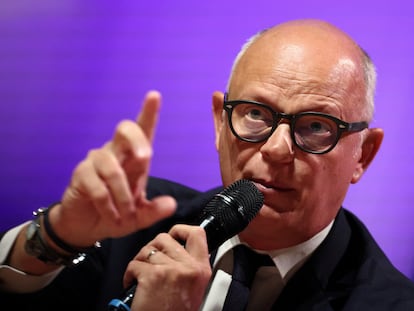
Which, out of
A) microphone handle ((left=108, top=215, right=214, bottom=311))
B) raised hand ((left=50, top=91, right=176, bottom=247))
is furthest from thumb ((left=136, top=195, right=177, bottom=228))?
microphone handle ((left=108, top=215, right=214, bottom=311))

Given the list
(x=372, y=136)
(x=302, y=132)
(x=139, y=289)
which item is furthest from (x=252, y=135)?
(x=139, y=289)

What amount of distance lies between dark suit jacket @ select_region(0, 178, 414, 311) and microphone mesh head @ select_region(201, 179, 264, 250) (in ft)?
1.03

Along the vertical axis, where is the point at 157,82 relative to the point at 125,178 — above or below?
above

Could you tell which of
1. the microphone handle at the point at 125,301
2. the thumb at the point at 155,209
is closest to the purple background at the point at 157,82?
the microphone handle at the point at 125,301

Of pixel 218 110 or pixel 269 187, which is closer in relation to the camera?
pixel 269 187

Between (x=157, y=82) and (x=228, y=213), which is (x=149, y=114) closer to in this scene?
(x=228, y=213)

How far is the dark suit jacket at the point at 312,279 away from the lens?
1139 mm

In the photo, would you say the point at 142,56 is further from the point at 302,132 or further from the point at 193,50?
the point at 302,132

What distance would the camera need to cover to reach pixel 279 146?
1045 millimetres

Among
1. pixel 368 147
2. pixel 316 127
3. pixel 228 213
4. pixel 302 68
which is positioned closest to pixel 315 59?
pixel 302 68

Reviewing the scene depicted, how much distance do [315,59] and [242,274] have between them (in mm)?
482

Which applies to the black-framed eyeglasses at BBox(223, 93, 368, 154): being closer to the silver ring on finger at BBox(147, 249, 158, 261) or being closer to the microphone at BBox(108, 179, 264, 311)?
the microphone at BBox(108, 179, 264, 311)

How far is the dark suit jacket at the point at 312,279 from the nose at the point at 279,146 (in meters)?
0.28

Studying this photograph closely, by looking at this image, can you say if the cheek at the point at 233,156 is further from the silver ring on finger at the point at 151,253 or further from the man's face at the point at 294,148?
the silver ring on finger at the point at 151,253
